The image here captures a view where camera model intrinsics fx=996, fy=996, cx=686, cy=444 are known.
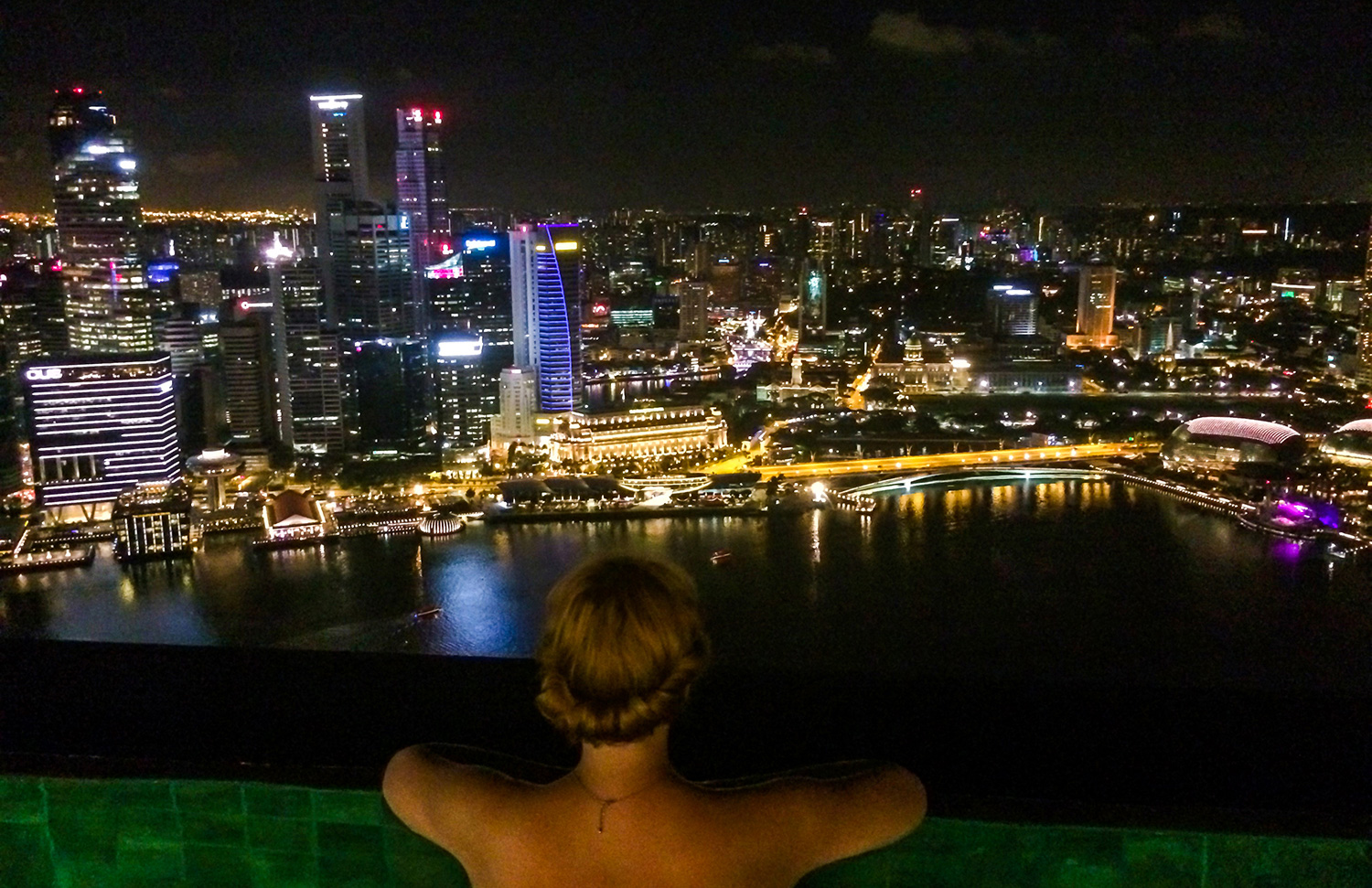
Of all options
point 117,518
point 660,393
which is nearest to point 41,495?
point 117,518

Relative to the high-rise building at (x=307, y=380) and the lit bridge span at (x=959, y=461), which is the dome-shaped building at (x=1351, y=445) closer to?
the lit bridge span at (x=959, y=461)

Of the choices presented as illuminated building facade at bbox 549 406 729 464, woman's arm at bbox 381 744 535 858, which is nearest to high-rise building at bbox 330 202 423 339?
illuminated building facade at bbox 549 406 729 464

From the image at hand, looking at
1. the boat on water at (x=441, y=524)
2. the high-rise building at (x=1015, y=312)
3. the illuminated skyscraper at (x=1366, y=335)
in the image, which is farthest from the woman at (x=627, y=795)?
the high-rise building at (x=1015, y=312)

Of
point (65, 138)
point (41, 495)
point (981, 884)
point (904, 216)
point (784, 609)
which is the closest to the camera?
point (981, 884)

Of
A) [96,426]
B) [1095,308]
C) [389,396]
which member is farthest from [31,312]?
[1095,308]

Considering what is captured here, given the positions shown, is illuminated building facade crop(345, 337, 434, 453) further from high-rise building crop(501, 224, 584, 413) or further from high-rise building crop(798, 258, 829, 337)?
high-rise building crop(798, 258, 829, 337)

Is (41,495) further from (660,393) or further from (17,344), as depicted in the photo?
(660,393)
